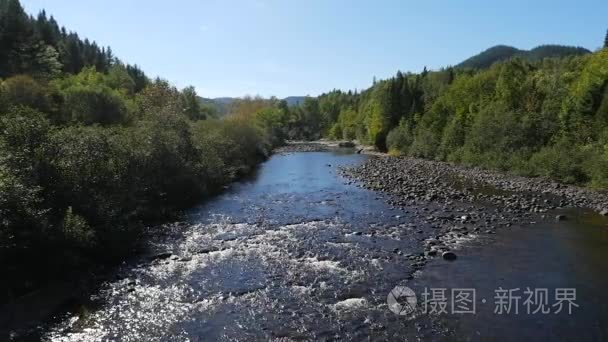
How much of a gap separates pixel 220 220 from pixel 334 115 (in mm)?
138846

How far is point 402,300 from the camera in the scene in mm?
13797

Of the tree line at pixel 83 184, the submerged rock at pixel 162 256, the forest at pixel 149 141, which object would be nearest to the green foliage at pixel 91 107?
the forest at pixel 149 141

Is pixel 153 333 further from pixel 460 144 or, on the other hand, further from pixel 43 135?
pixel 460 144

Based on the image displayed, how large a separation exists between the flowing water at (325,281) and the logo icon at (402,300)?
28 centimetres

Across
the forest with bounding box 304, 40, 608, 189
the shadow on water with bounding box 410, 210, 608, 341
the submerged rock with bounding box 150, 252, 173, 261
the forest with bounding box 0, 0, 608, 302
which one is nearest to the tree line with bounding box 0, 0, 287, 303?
the forest with bounding box 0, 0, 608, 302

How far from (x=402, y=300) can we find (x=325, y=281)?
9.86 ft

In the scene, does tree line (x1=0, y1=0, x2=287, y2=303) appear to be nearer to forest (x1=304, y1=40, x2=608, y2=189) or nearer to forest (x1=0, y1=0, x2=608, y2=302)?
forest (x1=0, y1=0, x2=608, y2=302)

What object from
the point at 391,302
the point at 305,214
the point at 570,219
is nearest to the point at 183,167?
the point at 305,214

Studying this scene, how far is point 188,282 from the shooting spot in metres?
15.7

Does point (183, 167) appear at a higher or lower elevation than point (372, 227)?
higher

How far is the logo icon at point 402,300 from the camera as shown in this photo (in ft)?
42.9

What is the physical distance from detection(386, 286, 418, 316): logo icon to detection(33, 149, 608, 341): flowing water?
0.92 ft

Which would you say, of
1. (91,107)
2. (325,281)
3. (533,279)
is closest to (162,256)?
(325,281)

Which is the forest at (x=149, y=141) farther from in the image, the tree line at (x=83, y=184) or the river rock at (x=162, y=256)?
the river rock at (x=162, y=256)
